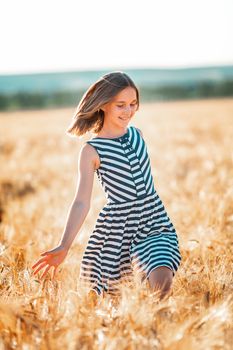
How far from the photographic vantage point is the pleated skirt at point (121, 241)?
304cm

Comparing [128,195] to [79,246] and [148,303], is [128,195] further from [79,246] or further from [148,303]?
[79,246]

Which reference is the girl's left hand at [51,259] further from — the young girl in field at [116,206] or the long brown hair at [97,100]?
the long brown hair at [97,100]

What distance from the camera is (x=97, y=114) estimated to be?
3.30 m

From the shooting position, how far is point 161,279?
2826mm

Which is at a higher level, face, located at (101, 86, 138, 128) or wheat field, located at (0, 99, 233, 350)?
face, located at (101, 86, 138, 128)

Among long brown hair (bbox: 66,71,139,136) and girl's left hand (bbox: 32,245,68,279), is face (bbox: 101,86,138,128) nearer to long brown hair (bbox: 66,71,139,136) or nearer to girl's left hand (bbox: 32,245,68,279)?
long brown hair (bbox: 66,71,139,136)

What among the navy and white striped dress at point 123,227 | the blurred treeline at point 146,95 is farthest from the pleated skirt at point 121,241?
the blurred treeline at point 146,95

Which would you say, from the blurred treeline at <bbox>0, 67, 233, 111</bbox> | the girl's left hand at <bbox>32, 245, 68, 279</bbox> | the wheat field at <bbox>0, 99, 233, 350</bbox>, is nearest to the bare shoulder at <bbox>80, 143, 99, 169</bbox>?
the girl's left hand at <bbox>32, 245, 68, 279</bbox>

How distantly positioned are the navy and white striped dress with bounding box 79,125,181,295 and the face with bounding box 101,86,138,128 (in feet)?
0.33

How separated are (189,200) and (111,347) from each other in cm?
345

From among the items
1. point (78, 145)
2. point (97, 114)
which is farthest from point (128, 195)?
point (78, 145)

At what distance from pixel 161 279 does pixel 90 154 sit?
0.72 meters

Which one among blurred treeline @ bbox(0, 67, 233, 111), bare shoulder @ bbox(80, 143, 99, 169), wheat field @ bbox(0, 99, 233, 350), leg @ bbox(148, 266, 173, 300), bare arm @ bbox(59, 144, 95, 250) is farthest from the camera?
blurred treeline @ bbox(0, 67, 233, 111)

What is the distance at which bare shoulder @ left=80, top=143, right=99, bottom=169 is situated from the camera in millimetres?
3127
